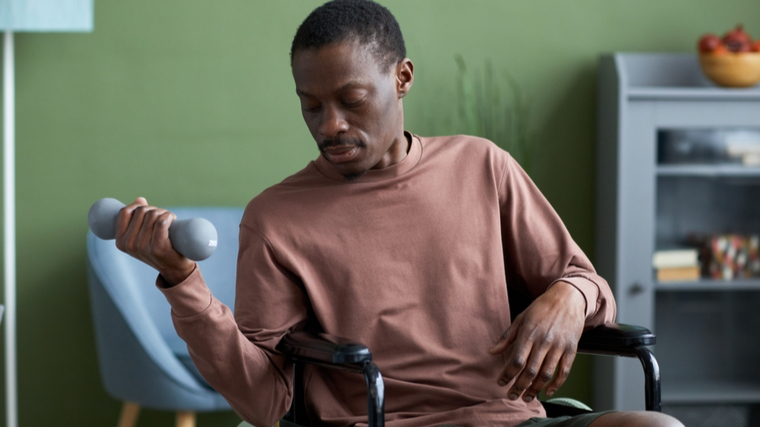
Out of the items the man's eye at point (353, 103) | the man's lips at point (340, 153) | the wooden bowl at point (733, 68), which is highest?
the man's eye at point (353, 103)

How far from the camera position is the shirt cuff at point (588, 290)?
4.08ft

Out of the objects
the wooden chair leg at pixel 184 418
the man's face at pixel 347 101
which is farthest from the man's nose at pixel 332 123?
the wooden chair leg at pixel 184 418

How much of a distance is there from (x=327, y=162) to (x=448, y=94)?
1.46 meters

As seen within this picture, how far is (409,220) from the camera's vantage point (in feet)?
4.33

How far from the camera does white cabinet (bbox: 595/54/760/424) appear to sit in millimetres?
2512

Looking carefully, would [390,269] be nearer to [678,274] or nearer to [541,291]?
[541,291]

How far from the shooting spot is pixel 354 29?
122 cm

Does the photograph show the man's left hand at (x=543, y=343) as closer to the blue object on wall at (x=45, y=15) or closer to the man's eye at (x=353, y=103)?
the man's eye at (x=353, y=103)

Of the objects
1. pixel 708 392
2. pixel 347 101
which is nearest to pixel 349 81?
pixel 347 101

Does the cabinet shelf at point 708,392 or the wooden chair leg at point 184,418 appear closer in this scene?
the wooden chair leg at point 184,418

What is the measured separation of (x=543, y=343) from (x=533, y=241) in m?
0.25

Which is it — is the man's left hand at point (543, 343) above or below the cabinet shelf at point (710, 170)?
above

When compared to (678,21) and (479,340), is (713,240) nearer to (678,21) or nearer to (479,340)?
(678,21)

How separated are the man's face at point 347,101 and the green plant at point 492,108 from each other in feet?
4.87
